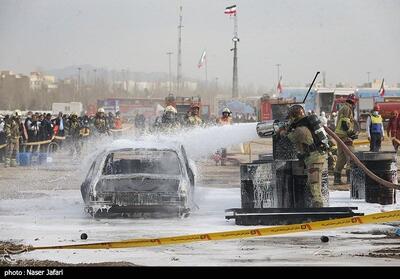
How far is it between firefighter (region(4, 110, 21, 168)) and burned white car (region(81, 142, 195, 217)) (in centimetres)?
1406

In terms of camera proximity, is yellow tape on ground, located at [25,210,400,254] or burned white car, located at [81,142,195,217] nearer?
yellow tape on ground, located at [25,210,400,254]

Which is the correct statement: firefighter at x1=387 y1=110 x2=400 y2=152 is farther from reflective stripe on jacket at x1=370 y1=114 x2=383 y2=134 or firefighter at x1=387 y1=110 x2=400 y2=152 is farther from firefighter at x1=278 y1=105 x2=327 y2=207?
firefighter at x1=278 y1=105 x2=327 y2=207

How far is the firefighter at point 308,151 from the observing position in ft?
37.3

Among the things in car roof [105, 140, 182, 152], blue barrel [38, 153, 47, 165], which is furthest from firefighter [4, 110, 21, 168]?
car roof [105, 140, 182, 152]

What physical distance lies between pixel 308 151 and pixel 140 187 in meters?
2.49

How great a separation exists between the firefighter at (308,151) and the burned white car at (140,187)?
5.77 feet

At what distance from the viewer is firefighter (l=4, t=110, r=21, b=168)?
25.9 meters

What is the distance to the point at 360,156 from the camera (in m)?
13.4

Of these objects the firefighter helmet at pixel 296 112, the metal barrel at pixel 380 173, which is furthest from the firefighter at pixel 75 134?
the firefighter helmet at pixel 296 112

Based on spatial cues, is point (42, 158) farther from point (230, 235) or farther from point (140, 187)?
point (230, 235)

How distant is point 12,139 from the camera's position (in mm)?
25953

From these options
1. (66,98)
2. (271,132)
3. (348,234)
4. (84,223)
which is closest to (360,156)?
(271,132)
